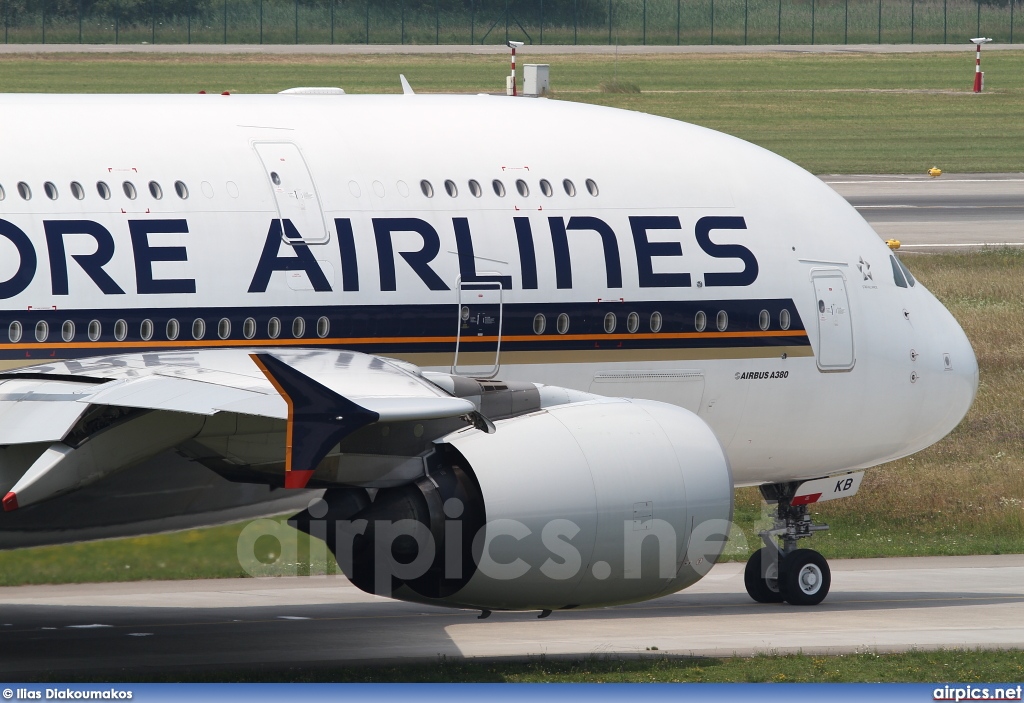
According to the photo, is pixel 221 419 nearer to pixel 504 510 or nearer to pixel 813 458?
pixel 504 510

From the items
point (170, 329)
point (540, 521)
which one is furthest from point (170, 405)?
point (540, 521)

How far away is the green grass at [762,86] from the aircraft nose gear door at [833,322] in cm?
4517

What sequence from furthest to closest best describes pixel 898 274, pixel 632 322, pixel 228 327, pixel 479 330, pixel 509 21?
pixel 509 21 → pixel 898 274 → pixel 632 322 → pixel 479 330 → pixel 228 327

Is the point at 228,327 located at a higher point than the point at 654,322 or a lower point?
higher

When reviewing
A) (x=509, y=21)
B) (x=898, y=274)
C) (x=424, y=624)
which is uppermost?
(x=509, y=21)

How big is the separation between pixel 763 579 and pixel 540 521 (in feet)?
21.7

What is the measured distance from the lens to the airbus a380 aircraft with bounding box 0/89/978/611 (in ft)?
46.0

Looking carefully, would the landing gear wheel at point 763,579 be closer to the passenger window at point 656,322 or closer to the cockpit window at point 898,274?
the cockpit window at point 898,274

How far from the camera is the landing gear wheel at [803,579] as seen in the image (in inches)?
774

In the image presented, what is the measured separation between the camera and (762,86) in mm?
89562

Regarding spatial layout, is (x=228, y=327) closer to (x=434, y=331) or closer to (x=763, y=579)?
(x=434, y=331)

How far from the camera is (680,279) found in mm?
17203

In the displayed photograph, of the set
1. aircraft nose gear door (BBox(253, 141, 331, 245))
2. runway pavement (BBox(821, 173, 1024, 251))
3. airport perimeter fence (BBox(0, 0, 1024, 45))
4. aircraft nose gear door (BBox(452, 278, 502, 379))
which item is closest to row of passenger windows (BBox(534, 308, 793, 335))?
aircraft nose gear door (BBox(452, 278, 502, 379))

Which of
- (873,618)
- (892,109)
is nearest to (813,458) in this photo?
(873,618)
